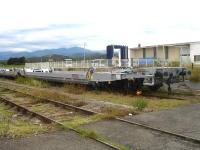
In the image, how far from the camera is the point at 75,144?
328 inches

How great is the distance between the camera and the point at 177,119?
10883mm

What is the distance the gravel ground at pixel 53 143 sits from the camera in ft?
26.6

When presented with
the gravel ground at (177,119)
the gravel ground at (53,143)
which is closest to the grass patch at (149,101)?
the gravel ground at (177,119)

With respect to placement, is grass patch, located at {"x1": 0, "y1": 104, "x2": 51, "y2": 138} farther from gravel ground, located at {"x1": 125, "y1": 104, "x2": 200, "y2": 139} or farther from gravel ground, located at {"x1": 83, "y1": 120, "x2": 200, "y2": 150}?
gravel ground, located at {"x1": 125, "y1": 104, "x2": 200, "y2": 139}

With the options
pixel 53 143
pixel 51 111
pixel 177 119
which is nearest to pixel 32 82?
pixel 51 111

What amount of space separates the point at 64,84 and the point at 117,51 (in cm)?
472

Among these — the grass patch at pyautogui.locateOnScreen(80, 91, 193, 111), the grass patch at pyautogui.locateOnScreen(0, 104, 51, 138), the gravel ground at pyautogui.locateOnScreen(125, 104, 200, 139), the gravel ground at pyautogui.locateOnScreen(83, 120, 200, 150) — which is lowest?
the grass patch at pyautogui.locateOnScreen(0, 104, 51, 138)

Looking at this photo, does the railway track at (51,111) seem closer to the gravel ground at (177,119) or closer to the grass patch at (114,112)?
the grass patch at (114,112)

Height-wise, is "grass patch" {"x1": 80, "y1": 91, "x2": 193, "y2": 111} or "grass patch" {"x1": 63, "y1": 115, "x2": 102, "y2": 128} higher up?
"grass patch" {"x1": 80, "y1": 91, "x2": 193, "y2": 111}

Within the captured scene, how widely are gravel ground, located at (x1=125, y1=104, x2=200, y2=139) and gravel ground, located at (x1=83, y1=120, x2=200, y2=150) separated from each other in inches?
22.8

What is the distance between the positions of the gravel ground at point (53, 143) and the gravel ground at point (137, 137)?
651 millimetres

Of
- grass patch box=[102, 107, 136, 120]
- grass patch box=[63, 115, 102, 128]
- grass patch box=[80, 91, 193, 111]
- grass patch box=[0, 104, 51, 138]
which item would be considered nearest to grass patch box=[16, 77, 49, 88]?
grass patch box=[80, 91, 193, 111]

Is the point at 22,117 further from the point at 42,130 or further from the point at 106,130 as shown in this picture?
the point at 106,130

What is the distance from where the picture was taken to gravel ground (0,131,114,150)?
8094mm
